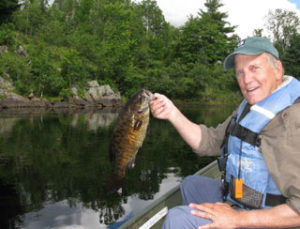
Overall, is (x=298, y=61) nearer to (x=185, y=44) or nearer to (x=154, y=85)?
(x=185, y=44)

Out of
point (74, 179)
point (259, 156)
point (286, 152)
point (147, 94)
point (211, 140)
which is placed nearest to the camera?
point (286, 152)

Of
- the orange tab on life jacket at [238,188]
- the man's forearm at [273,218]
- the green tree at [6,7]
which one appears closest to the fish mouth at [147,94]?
the orange tab on life jacket at [238,188]

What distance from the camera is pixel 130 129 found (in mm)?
2488

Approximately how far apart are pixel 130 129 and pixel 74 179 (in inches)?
242

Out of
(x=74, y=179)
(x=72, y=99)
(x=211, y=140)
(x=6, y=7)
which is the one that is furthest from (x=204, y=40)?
(x=211, y=140)

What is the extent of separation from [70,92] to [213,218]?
34287mm

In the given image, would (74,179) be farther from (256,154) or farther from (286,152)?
(286,152)

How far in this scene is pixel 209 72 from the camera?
4372 cm

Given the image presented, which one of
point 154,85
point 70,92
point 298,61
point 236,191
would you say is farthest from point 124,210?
point 298,61

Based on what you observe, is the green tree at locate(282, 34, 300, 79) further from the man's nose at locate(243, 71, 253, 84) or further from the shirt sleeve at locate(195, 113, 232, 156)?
the man's nose at locate(243, 71, 253, 84)

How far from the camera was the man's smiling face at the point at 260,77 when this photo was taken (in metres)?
2.20

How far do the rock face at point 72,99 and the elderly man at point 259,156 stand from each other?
3086 centimetres

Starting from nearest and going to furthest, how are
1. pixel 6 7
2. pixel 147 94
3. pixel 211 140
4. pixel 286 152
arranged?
1. pixel 286 152
2. pixel 147 94
3. pixel 211 140
4. pixel 6 7

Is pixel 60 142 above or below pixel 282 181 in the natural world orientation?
below
